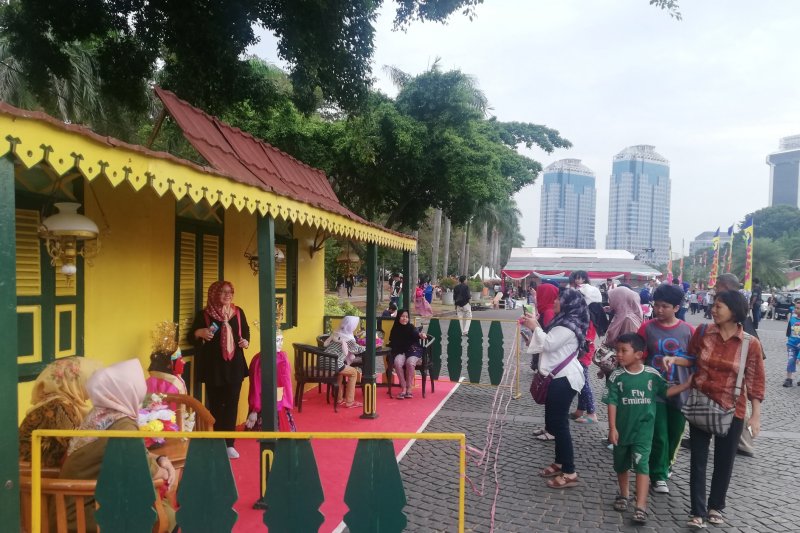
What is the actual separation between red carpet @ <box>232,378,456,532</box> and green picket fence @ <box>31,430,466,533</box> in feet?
4.20

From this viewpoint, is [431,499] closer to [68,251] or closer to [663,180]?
[68,251]

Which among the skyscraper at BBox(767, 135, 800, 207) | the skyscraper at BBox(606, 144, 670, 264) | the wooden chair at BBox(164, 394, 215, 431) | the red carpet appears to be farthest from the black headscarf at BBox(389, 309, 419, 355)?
the skyscraper at BBox(767, 135, 800, 207)

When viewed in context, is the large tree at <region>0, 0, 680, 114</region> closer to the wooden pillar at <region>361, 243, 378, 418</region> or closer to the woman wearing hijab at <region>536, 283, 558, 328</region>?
the wooden pillar at <region>361, 243, 378, 418</region>

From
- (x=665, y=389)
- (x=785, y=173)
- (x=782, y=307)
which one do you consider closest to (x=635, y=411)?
(x=665, y=389)

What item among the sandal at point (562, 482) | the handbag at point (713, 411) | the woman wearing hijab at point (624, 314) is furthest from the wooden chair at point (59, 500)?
the woman wearing hijab at point (624, 314)

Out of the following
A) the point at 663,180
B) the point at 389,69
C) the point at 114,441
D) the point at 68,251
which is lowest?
the point at 114,441

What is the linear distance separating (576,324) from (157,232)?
12.8 ft

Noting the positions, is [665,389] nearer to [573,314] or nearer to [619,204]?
[573,314]

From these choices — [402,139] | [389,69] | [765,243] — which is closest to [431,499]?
[402,139]

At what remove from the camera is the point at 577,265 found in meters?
41.6

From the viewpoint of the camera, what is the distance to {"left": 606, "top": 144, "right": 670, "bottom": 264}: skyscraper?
11369 cm

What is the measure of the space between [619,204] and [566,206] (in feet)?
35.8

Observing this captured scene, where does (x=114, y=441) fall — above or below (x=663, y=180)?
below

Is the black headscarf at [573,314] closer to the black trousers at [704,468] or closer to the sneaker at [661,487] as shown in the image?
the black trousers at [704,468]
